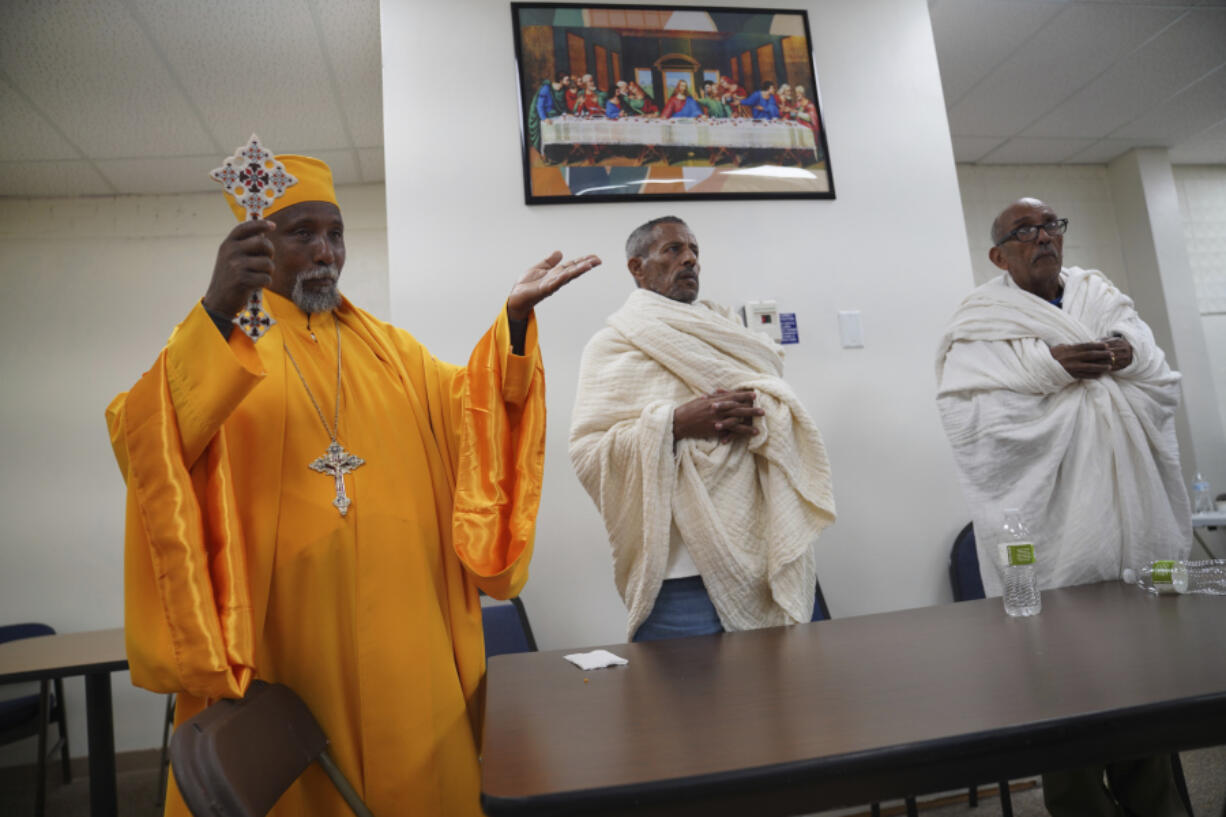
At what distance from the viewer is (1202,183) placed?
19.1 ft

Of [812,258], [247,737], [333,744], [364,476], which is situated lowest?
[333,744]

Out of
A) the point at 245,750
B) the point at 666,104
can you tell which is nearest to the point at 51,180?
the point at 666,104

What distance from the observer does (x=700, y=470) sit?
1940mm

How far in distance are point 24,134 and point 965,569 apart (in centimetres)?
484

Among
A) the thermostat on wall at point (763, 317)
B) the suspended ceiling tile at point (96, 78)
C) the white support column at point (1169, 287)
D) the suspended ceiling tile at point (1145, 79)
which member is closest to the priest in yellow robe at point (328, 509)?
the thermostat on wall at point (763, 317)

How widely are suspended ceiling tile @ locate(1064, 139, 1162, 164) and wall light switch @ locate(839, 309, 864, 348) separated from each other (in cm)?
A: 364

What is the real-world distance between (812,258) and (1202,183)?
4.86 m

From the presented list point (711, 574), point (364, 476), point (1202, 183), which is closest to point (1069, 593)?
point (711, 574)

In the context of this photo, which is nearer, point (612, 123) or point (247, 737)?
point (247, 737)

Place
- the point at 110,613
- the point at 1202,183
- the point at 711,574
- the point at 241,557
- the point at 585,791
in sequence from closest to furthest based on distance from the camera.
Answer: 1. the point at 585,791
2. the point at 241,557
3. the point at 711,574
4. the point at 110,613
5. the point at 1202,183

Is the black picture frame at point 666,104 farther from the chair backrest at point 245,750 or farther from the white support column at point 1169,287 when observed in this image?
the white support column at point 1169,287

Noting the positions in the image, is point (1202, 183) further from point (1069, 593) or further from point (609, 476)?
point (609, 476)

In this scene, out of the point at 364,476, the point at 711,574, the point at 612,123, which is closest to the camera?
the point at 364,476

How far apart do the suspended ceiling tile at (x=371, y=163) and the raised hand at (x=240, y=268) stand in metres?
3.27
